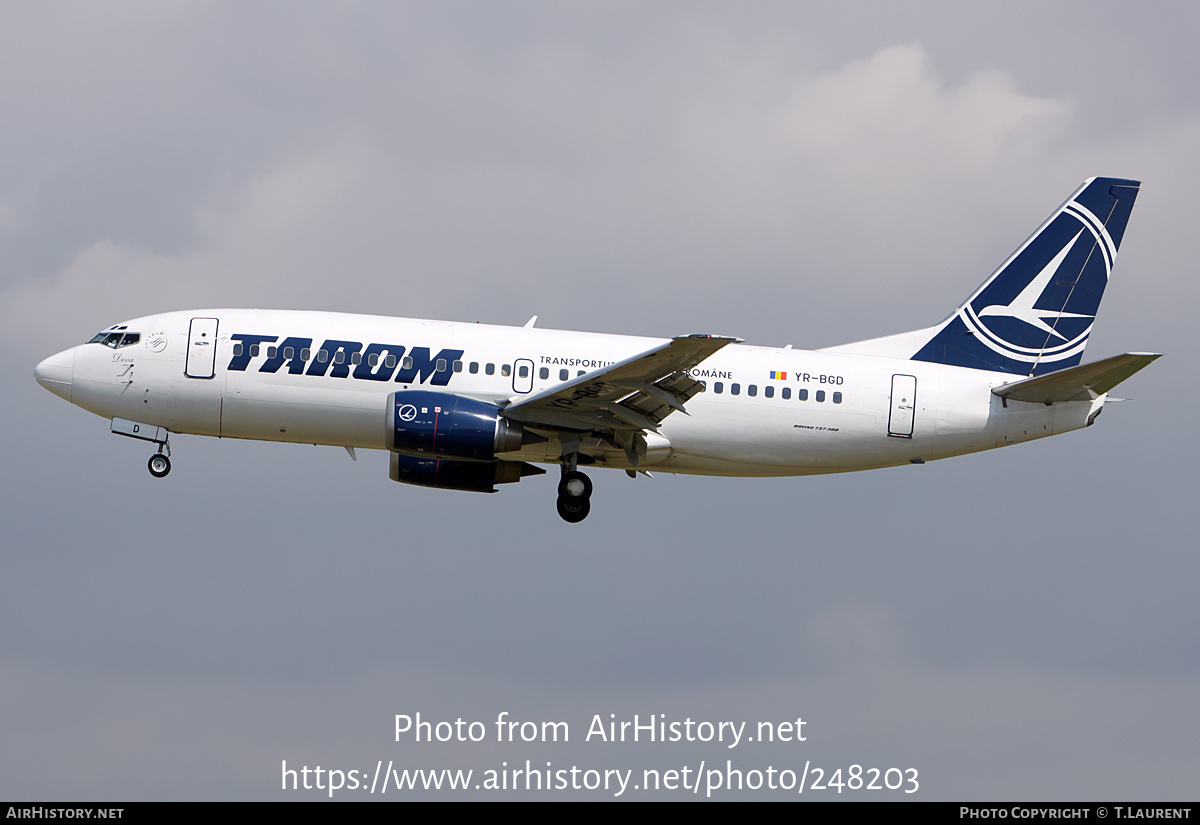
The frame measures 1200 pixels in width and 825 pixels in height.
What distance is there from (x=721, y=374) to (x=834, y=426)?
3307mm

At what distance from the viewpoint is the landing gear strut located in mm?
35906

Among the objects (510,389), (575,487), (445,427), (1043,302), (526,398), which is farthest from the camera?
(1043,302)

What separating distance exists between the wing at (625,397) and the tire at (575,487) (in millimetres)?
1381

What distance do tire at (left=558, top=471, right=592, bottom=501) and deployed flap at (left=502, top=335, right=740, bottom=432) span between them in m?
1.50

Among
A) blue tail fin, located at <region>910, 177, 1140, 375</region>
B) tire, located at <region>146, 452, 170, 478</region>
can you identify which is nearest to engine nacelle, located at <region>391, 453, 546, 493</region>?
tire, located at <region>146, 452, 170, 478</region>

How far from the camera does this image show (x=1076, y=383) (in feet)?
115

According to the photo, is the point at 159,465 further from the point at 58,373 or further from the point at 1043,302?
the point at 1043,302

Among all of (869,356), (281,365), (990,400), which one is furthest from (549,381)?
(990,400)

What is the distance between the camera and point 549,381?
35250 mm

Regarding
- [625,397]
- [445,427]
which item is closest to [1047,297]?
[625,397]

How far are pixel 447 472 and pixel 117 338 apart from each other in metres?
9.49

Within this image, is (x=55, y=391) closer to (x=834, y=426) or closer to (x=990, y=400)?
(x=834, y=426)

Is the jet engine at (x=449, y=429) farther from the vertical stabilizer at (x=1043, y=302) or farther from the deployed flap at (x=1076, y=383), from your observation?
the deployed flap at (x=1076, y=383)

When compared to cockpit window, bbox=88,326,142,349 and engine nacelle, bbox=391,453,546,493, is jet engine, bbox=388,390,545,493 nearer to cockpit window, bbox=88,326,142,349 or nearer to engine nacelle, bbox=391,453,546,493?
engine nacelle, bbox=391,453,546,493
